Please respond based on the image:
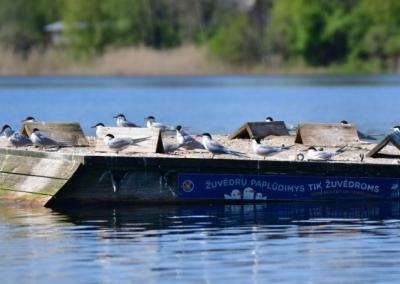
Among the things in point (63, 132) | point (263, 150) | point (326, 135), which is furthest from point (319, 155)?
point (63, 132)

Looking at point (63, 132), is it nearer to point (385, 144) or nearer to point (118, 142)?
point (118, 142)

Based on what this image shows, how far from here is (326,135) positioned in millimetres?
25938

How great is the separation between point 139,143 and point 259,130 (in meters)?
4.46

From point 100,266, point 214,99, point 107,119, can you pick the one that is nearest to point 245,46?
point 214,99

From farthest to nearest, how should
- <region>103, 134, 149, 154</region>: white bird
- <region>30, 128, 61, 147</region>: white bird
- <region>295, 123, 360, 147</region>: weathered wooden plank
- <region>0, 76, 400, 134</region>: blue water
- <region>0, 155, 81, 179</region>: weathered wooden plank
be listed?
<region>0, 76, 400, 134</region>: blue water → <region>295, 123, 360, 147</region>: weathered wooden plank → <region>30, 128, 61, 147</region>: white bird → <region>103, 134, 149, 154</region>: white bird → <region>0, 155, 81, 179</region>: weathered wooden plank

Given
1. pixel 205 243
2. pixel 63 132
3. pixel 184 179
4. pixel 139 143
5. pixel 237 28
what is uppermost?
pixel 63 132

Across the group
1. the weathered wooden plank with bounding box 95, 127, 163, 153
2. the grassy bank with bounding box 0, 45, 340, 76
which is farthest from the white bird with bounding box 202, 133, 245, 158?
the grassy bank with bounding box 0, 45, 340, 76

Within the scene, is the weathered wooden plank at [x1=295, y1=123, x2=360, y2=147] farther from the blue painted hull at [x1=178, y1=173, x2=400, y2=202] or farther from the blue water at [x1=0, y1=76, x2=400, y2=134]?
the blue water at [x1=0, y1=76, x2=400, y2=134]

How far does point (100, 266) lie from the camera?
17109 mm

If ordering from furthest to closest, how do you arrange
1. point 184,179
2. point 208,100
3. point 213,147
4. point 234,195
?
point 208,100 → point 213,147 → point 234,195 → point 184,179

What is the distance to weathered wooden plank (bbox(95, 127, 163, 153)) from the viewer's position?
2348cm

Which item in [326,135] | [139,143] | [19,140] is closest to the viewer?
[139,143]

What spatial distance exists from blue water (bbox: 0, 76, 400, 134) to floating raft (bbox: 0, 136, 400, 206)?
1590 centimetres

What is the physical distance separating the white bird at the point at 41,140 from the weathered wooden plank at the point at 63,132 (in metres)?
0.31
